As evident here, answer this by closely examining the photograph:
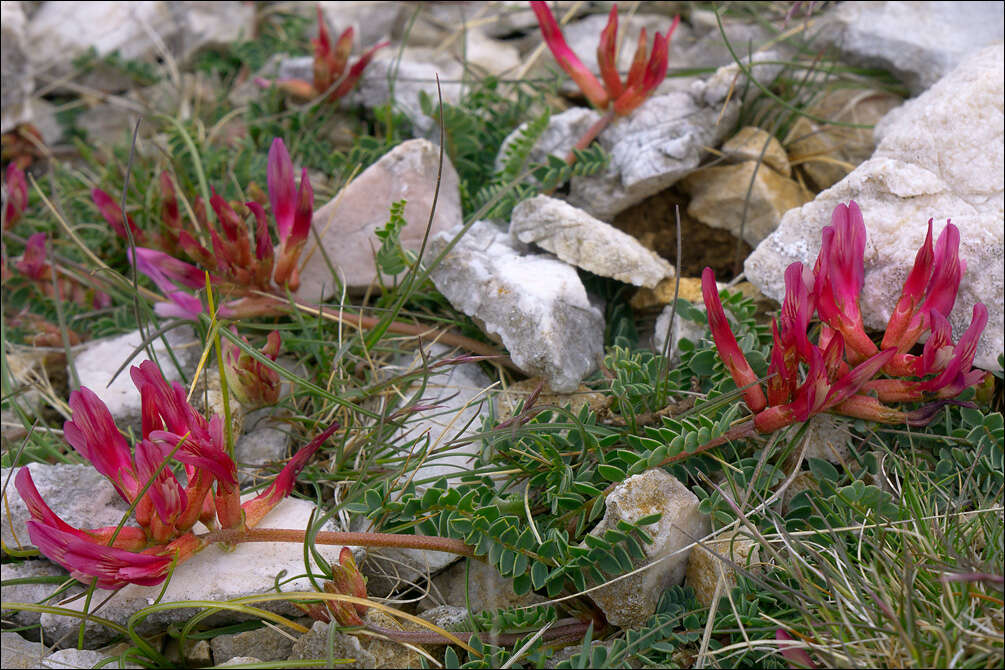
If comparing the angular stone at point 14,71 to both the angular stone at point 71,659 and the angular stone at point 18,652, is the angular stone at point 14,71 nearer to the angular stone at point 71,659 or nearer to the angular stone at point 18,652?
the angular stone at point 18,652

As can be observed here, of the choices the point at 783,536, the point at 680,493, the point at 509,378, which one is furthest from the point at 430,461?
the point at 783,536

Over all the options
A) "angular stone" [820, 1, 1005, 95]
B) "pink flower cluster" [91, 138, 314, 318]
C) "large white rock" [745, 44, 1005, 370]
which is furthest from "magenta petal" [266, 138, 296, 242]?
"angular stone" [820, 1, 1005, 95]

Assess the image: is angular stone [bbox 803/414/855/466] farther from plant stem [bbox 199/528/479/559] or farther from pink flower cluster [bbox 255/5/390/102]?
pink flower cluster [bbox 255/5/390/102]

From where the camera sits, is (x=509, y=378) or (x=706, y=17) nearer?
(x=509, y=378)

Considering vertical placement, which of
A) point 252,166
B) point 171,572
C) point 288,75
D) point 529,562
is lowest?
point 529,562

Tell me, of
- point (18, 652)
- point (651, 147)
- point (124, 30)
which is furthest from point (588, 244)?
point (124, 30)

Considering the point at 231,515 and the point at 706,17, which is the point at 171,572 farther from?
the point at 706,17
